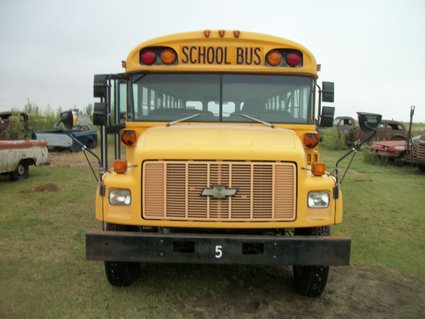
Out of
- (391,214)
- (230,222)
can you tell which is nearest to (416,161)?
(391,214)

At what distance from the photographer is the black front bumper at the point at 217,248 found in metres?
3.69

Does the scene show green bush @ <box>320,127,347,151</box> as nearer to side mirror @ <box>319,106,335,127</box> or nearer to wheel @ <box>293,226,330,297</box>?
side mirror @ <box>319,106,335,127</box>

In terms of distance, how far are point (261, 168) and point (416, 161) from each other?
12.5 metres

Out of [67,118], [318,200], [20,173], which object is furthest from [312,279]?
[20,173]

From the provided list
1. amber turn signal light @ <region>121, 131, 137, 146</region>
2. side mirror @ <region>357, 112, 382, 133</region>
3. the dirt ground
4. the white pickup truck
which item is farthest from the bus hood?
the white pickup truck

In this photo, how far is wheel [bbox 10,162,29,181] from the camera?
11445mm

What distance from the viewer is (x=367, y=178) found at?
42.4ft

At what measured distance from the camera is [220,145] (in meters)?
3.81

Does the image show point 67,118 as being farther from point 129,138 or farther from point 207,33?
point 207,33

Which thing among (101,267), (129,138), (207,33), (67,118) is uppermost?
(207,33)

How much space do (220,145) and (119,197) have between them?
971 millimetres

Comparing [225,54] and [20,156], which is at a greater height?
[225,54]

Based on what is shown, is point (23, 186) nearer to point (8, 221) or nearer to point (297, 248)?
point (8, 221)

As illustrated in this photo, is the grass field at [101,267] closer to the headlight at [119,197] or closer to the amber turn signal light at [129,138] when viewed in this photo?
the headlight at [119,197]
